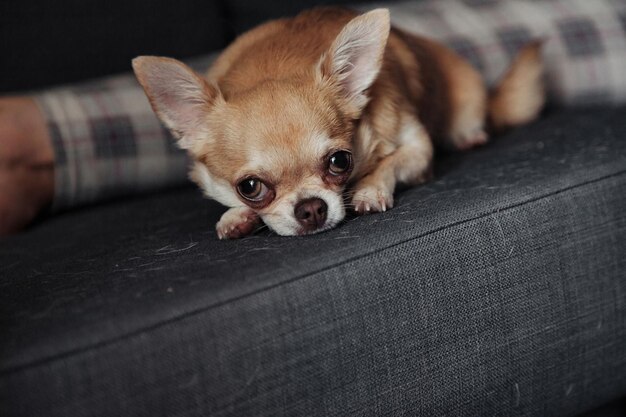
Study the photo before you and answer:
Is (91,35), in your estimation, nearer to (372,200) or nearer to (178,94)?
(178,94)

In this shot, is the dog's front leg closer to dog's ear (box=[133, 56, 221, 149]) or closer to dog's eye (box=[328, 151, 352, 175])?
dog's eye (box=[328, 151, 352, 175])

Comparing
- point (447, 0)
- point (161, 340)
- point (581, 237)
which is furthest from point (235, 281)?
point (447, 0)

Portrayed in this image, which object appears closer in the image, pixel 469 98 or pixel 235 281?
pixel 235 281

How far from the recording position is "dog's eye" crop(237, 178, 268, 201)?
4.52 ft

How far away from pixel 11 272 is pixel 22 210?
471mm

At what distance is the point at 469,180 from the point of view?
→ 4.80 ft

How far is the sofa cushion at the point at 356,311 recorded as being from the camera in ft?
3.06

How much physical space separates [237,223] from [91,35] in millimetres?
951

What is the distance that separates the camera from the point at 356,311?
3.52 ft

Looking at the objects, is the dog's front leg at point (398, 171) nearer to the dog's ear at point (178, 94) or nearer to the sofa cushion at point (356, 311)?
the sofa cushion at point (356, 311)

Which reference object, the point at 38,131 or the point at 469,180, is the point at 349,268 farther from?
the point at 38,131

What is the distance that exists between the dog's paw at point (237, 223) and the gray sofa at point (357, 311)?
0.9 inches

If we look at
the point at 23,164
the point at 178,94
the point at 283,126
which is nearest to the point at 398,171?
the point at 283,126

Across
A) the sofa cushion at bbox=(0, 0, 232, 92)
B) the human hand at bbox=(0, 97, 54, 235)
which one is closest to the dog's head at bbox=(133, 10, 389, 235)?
the human hand at bbox=(0, 97, 54, 235)
